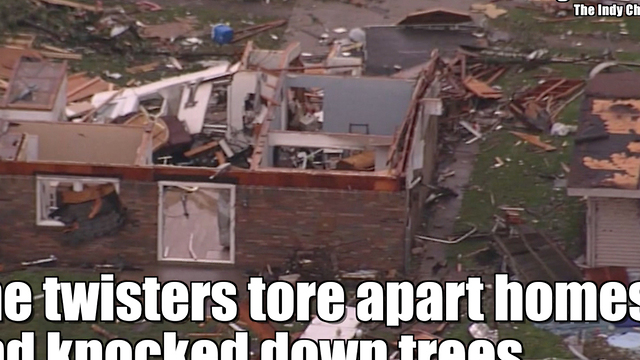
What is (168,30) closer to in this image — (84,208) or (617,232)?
(84,208)

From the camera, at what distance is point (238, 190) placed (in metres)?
25.5

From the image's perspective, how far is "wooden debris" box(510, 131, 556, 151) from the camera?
30.8 meters

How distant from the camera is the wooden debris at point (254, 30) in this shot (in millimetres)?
36938

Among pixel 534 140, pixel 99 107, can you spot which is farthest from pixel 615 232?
pixel 99 107

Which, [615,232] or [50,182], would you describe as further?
[50,182]

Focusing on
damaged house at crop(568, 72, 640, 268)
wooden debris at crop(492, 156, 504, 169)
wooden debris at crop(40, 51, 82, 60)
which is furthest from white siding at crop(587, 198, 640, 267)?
wooden debris at crop(40, 51, 82, 60)

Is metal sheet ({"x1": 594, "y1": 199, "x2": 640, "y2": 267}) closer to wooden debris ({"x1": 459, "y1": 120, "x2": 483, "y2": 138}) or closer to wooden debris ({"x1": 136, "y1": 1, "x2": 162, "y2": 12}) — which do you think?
wooden debris ({"x1": 459, "y1": 120, "x2": 483, "y2": 138})

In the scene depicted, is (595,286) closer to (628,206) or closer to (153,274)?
(628,206)

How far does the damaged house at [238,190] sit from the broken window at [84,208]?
2cm

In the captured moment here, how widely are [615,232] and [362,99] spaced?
529 centimetres

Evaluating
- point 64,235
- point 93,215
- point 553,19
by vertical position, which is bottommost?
point 64,235

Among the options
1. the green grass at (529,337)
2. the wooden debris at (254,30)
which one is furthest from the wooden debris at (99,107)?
the green grass at (529,337)

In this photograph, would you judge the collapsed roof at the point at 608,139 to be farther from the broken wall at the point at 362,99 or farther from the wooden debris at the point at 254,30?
the wooden debris at the point at 254,30

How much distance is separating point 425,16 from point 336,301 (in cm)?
1251
